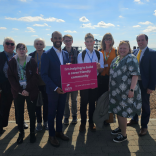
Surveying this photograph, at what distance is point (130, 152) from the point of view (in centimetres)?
294

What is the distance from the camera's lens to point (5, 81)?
12.0 ft

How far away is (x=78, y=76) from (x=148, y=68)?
1.85 meters

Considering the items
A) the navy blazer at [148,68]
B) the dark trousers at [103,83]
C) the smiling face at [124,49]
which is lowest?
the dark trousers at [103,83]

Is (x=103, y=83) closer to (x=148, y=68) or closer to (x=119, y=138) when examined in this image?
(x=148, y=68)

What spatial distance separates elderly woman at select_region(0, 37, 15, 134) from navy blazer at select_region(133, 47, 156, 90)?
3.58 meters

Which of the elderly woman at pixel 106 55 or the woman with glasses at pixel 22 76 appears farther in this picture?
the elderly woman at pixel 106 55

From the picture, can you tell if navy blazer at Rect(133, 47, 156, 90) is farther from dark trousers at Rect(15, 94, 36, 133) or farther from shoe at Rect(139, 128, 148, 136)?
dark trousers at Rect(15, 94, 36, 133)

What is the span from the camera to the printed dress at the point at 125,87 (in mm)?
2951

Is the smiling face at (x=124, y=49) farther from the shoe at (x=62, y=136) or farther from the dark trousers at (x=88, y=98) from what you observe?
the shoe at (x=62, y=136)

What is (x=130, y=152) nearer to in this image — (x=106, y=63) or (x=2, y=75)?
(x=106, y=63)

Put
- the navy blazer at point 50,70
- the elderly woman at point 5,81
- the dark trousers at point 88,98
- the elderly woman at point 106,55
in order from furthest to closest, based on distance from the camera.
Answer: the elderly woman at point 106,55
the dark trousers at point 88,98
the elderly woman at point 5,81
the navy blazer at point 50,70

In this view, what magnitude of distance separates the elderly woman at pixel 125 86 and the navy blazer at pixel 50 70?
1342mm

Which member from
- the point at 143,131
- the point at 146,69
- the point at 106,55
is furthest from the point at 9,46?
the point at 143,131

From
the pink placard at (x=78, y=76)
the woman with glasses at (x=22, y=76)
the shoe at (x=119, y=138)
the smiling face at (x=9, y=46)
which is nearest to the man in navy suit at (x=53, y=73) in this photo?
the pink placard at (x=78, y=76)
